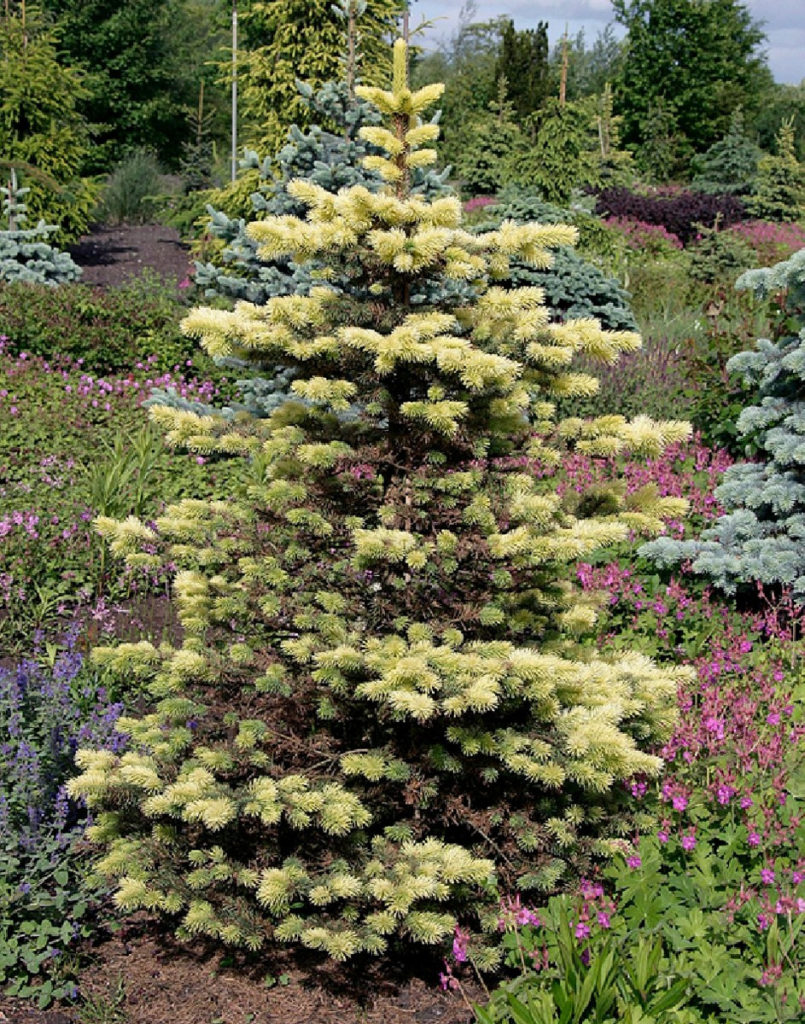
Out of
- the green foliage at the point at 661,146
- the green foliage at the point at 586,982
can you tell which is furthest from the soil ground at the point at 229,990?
the green foliage at the point at 661,146

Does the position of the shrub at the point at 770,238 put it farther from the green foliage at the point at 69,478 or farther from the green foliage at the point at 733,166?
the green foliage at the point at 69,478

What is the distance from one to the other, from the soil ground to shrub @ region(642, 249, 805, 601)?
8.32 ft

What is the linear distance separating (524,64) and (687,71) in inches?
490

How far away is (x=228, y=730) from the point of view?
319cm

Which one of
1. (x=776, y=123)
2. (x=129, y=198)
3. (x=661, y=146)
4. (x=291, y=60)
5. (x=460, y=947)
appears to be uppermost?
(x=776, y=123)

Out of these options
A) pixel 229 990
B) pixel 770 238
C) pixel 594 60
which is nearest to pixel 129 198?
pixel 770 238

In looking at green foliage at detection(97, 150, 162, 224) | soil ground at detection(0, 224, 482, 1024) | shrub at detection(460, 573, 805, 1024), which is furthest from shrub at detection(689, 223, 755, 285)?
soil ground at detection(0, 224, 482, 1024)

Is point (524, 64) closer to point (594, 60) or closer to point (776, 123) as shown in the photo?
point (776, 123)

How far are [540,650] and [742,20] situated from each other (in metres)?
46.4

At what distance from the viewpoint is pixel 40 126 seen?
1359 centimetres

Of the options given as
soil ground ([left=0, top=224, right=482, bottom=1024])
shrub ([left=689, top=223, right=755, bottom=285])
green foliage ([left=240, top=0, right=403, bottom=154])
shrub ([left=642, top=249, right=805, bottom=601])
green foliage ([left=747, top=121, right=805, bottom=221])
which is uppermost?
green foliage ([left=240, top=0, right=403, bottom=154])

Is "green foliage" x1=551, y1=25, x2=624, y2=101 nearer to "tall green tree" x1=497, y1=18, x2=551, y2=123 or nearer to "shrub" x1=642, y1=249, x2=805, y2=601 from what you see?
"tall green tree" x1=497, y1=18, x2=551, y2=123

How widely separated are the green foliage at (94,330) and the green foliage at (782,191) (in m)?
18.0

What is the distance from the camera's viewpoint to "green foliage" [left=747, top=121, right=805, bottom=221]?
23.1 meters
